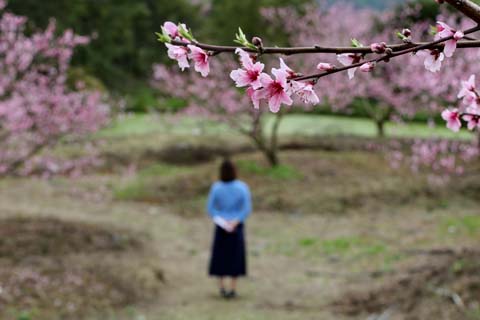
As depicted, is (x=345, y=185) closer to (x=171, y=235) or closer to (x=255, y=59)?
(x=171, y=235)

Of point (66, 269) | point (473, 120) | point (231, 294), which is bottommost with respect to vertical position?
point (231, 294)

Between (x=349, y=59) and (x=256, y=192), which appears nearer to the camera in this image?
(x=349, y=59)

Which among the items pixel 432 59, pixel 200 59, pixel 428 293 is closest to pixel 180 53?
pixel 200 59

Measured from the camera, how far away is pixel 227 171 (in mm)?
7691

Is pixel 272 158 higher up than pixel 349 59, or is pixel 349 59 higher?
pixel 349 59

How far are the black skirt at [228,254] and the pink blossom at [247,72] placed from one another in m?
6.24

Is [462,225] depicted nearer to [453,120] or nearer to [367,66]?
[453,120]

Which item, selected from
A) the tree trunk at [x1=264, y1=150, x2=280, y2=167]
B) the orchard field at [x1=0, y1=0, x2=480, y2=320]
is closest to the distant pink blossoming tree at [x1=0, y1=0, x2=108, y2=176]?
the orchard field at [x1=0, y1=0, x2=480, y2=320]

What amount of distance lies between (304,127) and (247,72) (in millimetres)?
23765

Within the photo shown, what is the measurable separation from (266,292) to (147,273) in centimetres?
153

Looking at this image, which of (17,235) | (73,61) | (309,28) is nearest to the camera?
(17,235)

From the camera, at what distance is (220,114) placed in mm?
15648

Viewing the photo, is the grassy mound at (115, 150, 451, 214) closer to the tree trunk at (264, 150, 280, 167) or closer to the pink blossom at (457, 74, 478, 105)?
the tree trunk at (264, 150, 280, 167)

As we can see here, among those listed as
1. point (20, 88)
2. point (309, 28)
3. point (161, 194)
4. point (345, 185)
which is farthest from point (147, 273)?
point (309, 28)
